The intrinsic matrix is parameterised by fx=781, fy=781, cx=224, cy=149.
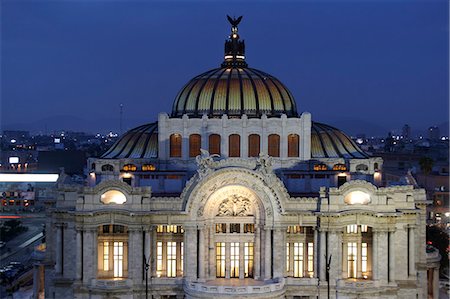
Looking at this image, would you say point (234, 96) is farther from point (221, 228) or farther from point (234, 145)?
point (221, 228)

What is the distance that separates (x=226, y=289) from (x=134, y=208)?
12759mm

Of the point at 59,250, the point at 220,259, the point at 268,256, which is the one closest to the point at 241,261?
the point at 220,259

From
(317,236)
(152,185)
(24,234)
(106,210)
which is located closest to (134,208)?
(106,210)

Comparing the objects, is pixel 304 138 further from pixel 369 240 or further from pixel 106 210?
pixel 106 210

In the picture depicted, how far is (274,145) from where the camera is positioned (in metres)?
91.3

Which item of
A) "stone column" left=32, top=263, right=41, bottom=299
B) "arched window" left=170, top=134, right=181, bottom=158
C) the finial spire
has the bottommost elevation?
"stone column" left=32, top=263, right=41, bottom=299

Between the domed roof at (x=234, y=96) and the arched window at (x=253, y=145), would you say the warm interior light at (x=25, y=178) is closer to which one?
the domed roof at (x=234, y=96)

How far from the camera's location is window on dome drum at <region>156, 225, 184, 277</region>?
81.4 metres

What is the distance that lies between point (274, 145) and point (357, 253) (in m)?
16.9

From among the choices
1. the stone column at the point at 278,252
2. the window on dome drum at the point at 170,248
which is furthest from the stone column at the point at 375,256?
the window on dome drum at the point at 170,248

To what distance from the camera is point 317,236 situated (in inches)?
3155

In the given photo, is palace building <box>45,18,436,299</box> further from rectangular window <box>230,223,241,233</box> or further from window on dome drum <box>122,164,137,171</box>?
window on dome drum <box>122,164,137,171</box>

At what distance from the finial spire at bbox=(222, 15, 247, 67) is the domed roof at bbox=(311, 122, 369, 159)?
43.9ft

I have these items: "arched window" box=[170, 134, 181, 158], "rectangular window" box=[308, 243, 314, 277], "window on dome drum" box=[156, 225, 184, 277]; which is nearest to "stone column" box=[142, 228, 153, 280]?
"window on dome drum" box=[156, 225, 184, 277]
